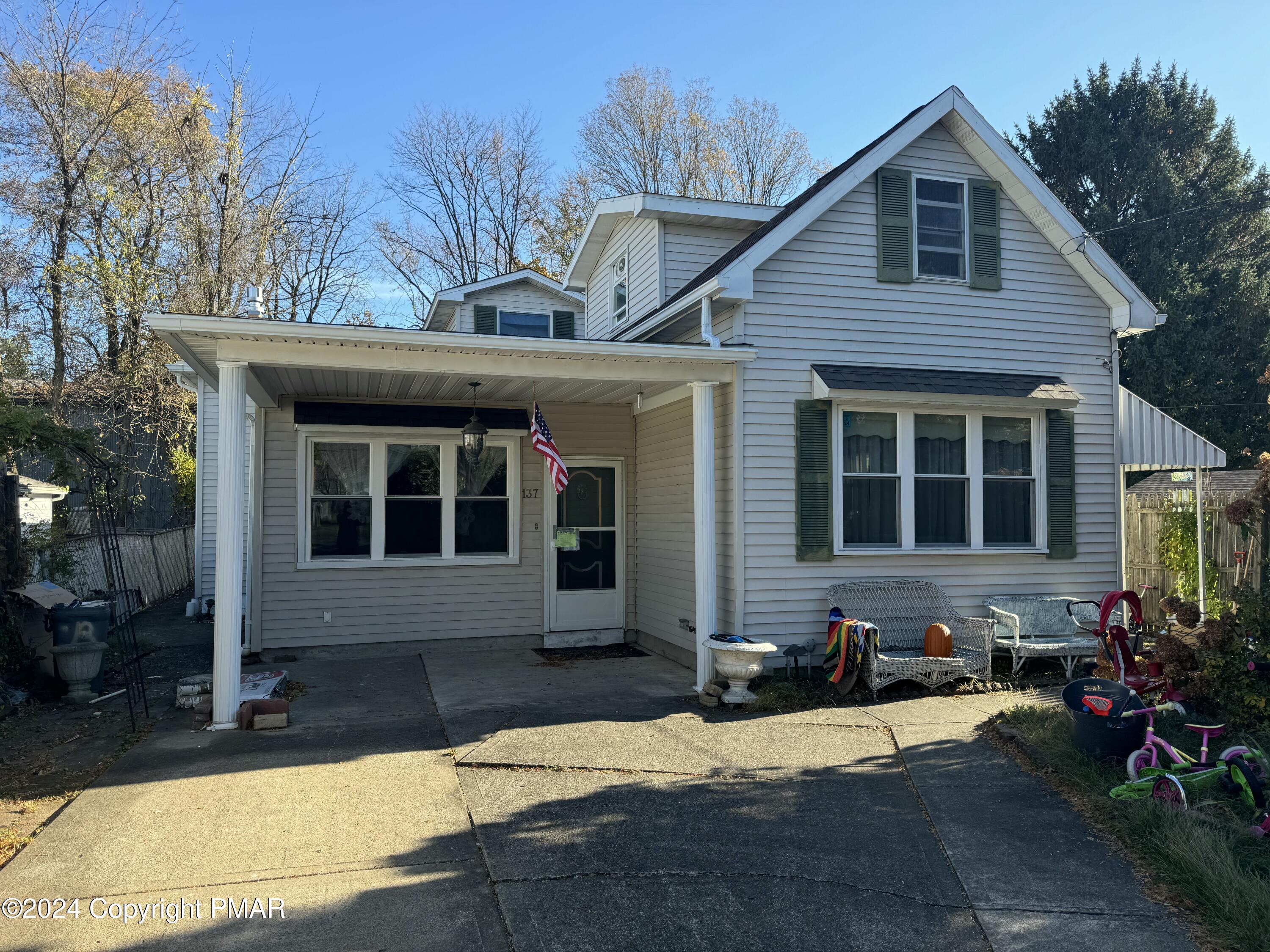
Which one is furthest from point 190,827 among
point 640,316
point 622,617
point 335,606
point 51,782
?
point 640,316

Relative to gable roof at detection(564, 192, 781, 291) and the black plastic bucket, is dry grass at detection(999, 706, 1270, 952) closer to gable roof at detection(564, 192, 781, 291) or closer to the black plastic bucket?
the black plastic bucket

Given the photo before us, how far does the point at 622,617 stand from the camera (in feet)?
36.9

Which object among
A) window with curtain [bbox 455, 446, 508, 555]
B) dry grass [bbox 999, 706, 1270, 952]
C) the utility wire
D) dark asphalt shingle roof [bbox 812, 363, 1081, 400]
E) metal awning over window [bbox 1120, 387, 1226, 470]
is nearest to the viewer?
dry grass [bbox 999, 706, 1270, 952]

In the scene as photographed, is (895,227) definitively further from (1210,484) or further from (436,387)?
(1210,484)

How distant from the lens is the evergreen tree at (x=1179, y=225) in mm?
22781

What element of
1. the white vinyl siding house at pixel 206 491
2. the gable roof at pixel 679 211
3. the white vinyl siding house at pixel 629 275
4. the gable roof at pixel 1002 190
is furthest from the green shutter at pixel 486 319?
the gable roof at pixel 1002 190

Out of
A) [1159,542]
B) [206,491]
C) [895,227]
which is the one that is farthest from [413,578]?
[1159,542]

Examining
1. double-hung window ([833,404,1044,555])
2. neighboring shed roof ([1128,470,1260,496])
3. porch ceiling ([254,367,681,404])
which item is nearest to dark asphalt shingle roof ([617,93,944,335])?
porch ceiling ([254,367,681,404])

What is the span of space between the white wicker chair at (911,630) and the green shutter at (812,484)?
478 millimetres

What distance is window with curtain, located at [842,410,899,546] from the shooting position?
9133 mm

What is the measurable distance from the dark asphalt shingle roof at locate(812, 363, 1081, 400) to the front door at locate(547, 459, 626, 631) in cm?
338

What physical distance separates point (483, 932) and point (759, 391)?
19.7 ft

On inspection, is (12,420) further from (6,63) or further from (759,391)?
(6,63)

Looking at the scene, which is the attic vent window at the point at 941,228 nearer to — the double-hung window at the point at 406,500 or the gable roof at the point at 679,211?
the gable roof at the point at 679,211
